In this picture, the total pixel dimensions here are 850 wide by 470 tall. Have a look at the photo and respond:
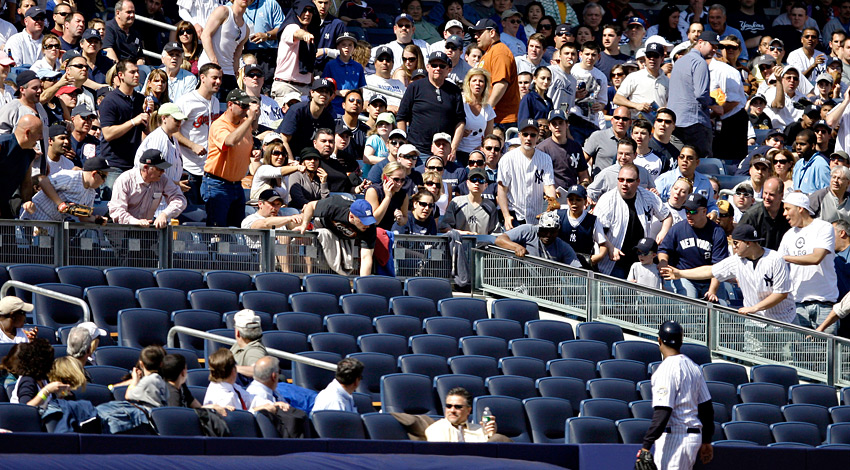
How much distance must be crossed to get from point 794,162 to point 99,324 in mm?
8162

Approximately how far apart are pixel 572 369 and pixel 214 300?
2746 millimetres

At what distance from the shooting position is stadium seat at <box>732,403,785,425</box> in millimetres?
10977

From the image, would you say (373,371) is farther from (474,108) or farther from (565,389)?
(474,108)

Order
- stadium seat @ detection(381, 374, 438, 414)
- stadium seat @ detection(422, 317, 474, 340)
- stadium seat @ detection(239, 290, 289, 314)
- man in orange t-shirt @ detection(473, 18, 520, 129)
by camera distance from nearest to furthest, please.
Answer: stadium seat @ detection(381, 374, 438, 414) → stadium seat @ detection(239, 290, 289, 314) → stadium seat @ detection(422, 317, 474, 340) → man in orange t-shirt @ detection(473, 18, 520, 129)

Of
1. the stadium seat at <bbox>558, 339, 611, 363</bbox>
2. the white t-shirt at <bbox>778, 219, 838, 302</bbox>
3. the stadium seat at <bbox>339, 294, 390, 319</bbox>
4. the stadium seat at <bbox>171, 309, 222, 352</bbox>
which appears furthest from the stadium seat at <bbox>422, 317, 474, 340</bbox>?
the white t-shirt at <bbox>778, 219, 838, 302</bbox>

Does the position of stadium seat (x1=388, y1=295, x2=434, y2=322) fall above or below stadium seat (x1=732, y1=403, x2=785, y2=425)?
above

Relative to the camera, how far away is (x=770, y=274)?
40.2ft

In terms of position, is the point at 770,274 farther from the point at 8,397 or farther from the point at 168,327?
the point at 8,397

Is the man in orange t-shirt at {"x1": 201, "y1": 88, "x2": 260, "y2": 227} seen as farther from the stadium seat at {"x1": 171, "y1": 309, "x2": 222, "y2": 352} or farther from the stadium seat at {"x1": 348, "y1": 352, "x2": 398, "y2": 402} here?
the stadium seat at {"x1": 348, "y1": 352, "x2": 398, "y2": 402}

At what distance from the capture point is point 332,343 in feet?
33.7

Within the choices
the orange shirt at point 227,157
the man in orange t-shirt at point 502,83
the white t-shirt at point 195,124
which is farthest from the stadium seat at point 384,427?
the man in orange t-shirt at point 502,83

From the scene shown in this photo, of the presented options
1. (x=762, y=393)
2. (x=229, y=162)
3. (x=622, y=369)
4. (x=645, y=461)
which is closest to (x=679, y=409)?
(x=645, y=461)

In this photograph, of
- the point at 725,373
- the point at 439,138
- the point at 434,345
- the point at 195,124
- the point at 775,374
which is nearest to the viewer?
the point at 434,345

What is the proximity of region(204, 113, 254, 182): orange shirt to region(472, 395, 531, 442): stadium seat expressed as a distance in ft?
10.9
